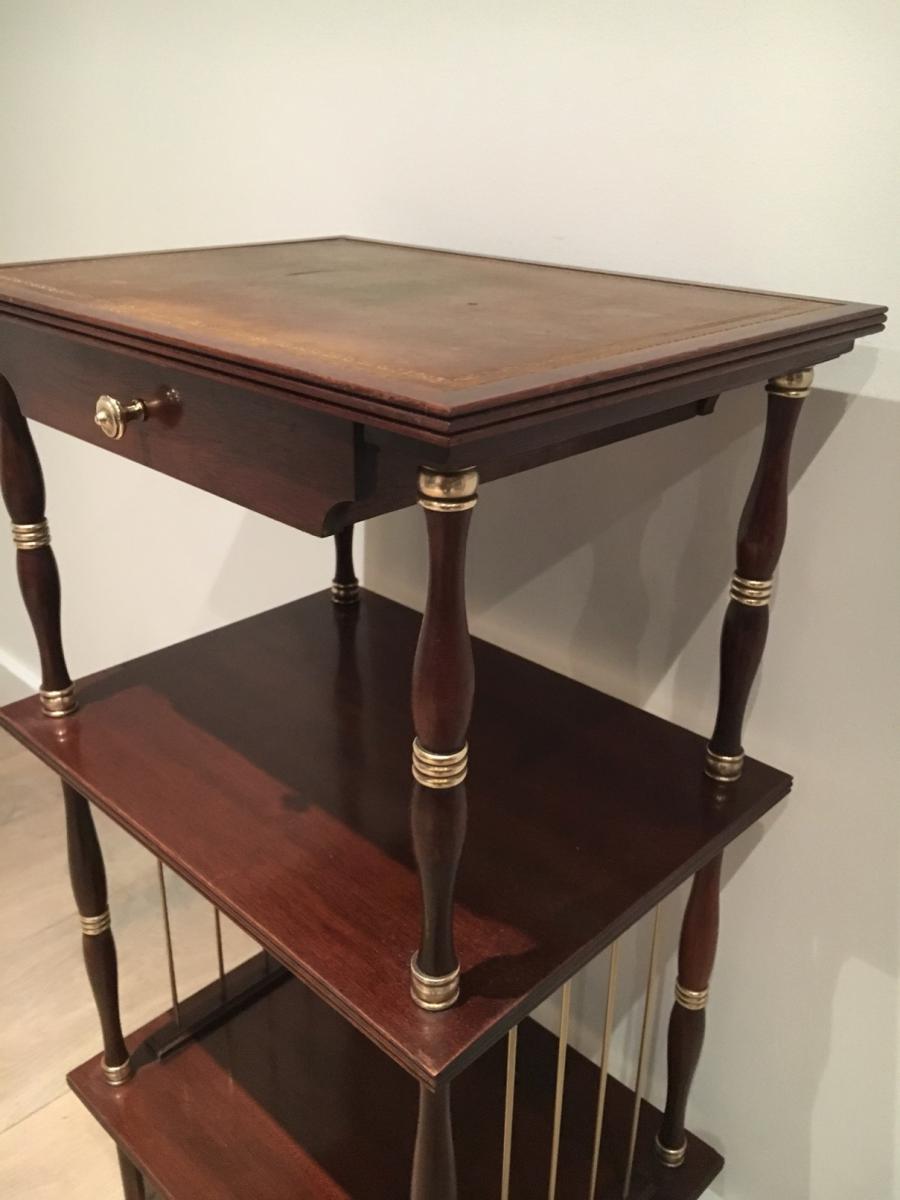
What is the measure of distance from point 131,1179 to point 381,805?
2.04ft

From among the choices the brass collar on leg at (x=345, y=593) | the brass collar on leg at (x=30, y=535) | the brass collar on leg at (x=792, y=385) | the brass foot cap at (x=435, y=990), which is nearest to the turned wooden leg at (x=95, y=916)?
the brass collar on leg at (x=30, y=535)

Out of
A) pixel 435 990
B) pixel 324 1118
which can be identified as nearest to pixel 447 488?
pixel 435 990

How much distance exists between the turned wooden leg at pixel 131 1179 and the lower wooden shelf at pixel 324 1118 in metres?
0.06

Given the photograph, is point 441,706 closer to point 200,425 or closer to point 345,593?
point 200,425

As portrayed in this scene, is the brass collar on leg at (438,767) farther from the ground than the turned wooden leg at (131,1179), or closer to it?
farther from the ground

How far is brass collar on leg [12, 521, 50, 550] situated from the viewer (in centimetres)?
93

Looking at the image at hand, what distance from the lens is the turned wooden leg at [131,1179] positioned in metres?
1.14

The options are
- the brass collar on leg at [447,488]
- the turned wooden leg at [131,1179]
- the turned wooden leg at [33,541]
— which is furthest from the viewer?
the turned wooden leg at [131,1179]

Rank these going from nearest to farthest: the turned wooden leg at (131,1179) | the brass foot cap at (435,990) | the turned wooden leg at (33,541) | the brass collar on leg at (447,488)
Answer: the brass collar on leg at (447,488) < the brass foot cap at (435,990) < the turned wooden leg at (33,541) < the turned wooden leg at (131,1179)

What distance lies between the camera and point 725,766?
3.03ft

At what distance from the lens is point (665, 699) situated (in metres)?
1.08

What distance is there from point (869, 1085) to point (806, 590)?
1.67ft

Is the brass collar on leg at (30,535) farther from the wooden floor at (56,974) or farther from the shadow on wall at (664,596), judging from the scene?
the wooden floor at (56,974)

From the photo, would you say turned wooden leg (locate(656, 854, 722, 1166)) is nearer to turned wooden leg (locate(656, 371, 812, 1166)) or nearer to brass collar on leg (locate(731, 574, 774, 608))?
turned wooden leg (locate(656, 371, 812, 1166))
